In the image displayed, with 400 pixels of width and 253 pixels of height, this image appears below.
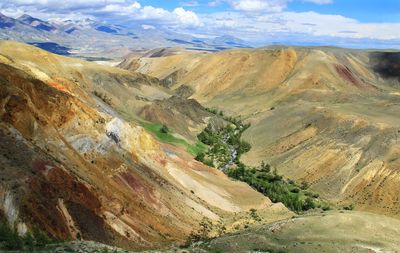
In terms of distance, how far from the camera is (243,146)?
14500 centimetres

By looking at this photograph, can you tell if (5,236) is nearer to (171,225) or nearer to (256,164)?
(171,225)

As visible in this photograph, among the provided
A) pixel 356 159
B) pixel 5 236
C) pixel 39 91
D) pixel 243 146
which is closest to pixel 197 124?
pixel 243 146

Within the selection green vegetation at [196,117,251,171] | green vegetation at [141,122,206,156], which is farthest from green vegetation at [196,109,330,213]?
green vegetation at [141,122,206,156]

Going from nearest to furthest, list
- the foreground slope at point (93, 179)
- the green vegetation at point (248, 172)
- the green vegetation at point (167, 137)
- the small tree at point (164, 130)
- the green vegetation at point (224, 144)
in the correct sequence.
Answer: the foreground slope at point (93, 179), the green vegetation at point (248, 172), the green vegetation at point (167, 137), the green vegetation at point (224, 144), the small tree at point (164, 130)

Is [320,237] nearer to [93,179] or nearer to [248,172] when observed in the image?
[93,179]

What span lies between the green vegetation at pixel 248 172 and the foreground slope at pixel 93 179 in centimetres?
988

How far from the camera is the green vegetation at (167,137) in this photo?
398 ft

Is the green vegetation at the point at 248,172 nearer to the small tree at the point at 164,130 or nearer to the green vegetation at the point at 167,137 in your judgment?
the green vegetation at the point at 167,137

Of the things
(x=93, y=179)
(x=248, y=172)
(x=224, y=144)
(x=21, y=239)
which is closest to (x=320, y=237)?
(x=93, y=179)

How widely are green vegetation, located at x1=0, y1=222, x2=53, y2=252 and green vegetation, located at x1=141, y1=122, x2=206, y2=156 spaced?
2850 inches

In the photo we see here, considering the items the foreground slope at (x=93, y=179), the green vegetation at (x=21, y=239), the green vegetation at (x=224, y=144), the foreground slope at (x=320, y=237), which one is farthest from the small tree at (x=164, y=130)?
the green vegetation at (x=21, y=239)

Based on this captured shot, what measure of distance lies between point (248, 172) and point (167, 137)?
19.5m

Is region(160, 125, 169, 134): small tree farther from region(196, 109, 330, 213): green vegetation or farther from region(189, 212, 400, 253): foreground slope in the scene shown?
region(189, 212, 400, 253): foreground slope

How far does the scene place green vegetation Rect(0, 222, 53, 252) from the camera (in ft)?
125
